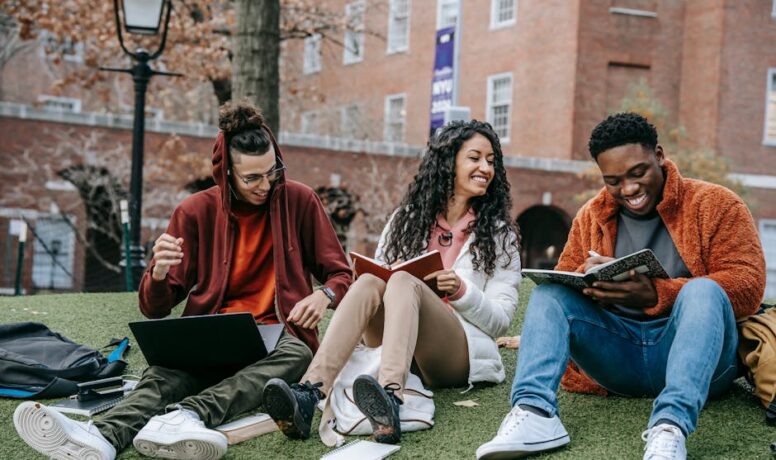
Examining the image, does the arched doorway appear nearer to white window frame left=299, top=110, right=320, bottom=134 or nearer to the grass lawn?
white window frame left=299, top=110, right=320, bottom=134

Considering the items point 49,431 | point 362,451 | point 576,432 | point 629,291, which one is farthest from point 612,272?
point 49,431

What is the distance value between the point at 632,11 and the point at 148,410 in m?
21.6

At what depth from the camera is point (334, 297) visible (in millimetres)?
4473

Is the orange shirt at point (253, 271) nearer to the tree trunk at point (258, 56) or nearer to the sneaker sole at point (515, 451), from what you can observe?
the sneaker sole at point (515, 451)

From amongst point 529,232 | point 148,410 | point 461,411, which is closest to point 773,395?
point 461,411

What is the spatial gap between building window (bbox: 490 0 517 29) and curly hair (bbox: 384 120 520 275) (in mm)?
20686

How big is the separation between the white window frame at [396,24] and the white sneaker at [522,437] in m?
24.7

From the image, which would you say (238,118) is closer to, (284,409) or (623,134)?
(284,409)

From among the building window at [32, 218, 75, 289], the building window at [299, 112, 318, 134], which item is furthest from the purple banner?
the building window at [299, 112, 318, 134]

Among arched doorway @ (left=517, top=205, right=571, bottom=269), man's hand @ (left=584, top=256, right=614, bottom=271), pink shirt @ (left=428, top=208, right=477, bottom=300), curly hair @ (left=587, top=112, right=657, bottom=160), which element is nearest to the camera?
man's hand @ (left=584, top=256, right=614, bottom=271)

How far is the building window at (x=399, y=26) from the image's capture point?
2777 cm

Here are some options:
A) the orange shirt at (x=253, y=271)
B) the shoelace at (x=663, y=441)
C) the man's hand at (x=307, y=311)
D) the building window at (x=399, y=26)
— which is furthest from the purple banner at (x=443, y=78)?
the building window at (x=399, y=26)

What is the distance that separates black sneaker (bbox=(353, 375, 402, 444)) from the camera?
3654 millimetres

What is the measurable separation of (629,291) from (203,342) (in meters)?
1.84
